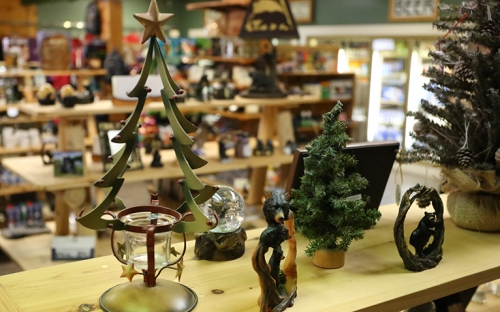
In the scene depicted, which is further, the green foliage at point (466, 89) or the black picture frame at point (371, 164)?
the green foliage at point (466, 89)

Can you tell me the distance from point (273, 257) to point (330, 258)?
294mm

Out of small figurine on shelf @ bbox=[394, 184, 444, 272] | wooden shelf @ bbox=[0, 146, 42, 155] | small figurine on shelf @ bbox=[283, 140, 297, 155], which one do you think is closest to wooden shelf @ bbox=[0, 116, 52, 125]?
wooden shelf @ bbox=[0, 146, 42, 155]

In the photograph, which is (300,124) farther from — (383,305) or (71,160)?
(383,305)

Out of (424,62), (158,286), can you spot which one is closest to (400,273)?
(158,286)

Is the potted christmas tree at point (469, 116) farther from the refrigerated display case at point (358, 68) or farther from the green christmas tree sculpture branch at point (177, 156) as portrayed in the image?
the refrigerated display case at point (358, 68)

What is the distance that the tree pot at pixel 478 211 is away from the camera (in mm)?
1773

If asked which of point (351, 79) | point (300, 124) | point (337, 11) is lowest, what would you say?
point (300, 124)

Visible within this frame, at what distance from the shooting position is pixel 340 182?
1.41 meters

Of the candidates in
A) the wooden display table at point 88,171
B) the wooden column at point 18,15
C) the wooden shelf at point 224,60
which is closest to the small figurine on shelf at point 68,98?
the wooden display table at point 88,171

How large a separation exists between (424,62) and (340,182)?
620 cm

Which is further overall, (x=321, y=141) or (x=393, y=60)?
(x=393, y=60)

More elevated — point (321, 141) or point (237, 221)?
point (321, 141)

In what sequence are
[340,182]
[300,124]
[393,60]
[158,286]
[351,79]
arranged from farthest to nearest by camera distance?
[393,60] < [351,79] < [300,124] < [340,182] < [158,286]

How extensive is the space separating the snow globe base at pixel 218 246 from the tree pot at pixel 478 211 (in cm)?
75
